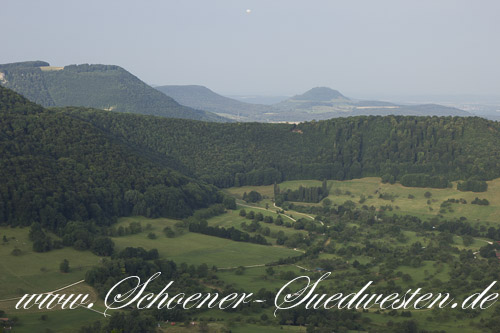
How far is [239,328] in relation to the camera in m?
53.8

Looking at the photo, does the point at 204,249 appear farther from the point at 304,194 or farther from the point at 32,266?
the point at 304,194

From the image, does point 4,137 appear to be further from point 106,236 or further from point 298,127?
point 298,127

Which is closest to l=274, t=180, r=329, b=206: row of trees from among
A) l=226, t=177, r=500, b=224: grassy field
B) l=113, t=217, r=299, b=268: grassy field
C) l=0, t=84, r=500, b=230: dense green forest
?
l=226, t=177, r=500, b=224: grassy field

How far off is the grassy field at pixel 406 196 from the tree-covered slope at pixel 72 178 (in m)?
26.1

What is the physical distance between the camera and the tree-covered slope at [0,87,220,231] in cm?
8131

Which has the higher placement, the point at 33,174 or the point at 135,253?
the point at 33,174

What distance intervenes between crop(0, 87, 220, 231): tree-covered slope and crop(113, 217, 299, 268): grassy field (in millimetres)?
6466

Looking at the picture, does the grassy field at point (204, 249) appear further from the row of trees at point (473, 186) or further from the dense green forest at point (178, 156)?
the row of trees at point (473, 186)

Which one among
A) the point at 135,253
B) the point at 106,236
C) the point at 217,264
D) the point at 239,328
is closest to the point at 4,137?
the point at 106,236

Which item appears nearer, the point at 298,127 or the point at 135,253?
the point at 135,253

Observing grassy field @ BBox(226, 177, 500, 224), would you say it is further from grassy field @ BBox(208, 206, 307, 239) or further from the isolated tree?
the isolated tree

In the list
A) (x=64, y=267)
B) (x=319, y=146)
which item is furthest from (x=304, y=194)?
(x=64, y=267)

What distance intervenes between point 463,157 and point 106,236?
83.7 metres

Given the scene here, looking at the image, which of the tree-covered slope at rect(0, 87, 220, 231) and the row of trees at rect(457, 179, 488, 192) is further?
the row of trees at rect(457, 179, 488, 192)
